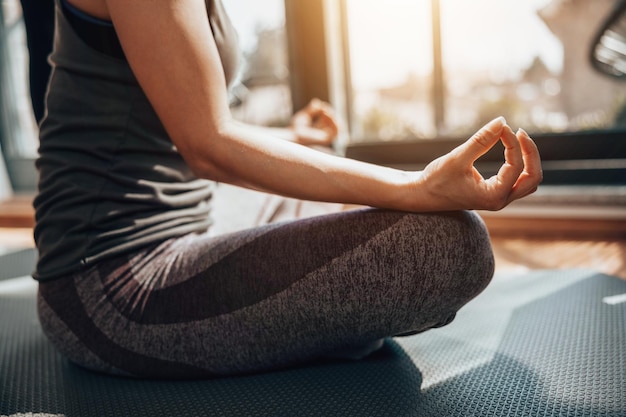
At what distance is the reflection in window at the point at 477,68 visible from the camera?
83.5 inches

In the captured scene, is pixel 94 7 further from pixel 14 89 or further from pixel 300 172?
pixel 14 89

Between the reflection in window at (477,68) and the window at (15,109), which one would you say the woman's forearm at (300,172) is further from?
the window at (15,109)

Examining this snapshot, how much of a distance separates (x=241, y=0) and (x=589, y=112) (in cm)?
161

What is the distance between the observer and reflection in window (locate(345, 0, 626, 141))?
212 centimetres

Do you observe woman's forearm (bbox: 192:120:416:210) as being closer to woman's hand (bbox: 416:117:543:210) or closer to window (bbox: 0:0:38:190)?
woman's hand (bbox: 416:117:543:210)

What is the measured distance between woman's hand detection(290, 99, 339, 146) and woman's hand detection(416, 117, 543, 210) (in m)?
0.60

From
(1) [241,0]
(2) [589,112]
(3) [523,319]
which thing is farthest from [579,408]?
(1) [241,0]

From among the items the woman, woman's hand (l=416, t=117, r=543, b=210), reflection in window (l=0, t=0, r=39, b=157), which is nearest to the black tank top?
the woman

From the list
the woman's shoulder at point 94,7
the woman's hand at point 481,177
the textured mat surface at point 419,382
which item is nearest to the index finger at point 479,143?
the woman's hand at point 481,177

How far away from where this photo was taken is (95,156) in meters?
0.75

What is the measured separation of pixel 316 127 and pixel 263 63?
1403 mm

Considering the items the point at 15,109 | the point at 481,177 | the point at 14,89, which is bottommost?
the point at 15,109

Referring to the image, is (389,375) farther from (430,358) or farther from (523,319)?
(523,319)

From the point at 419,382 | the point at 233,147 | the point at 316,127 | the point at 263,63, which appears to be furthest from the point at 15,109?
the point at 419,382
